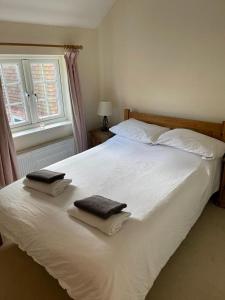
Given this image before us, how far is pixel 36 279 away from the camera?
66.5 inches

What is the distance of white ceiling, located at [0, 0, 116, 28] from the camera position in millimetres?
2428

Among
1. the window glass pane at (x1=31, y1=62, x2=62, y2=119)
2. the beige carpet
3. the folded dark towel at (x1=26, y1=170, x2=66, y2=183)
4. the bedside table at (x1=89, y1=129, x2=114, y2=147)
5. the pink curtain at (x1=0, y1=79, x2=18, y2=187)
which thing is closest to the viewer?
the beige carpet

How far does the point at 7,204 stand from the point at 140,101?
2374mm

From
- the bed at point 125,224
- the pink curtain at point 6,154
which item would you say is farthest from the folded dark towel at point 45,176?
the pink curtain at point 6,154

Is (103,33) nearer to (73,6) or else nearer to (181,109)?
(73,6)

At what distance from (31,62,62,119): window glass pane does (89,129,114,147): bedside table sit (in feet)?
2.03

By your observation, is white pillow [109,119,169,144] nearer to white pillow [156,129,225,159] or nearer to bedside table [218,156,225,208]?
white pillow [156,129,225,159]

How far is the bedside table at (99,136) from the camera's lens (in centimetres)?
345

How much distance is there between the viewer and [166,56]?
298 cm

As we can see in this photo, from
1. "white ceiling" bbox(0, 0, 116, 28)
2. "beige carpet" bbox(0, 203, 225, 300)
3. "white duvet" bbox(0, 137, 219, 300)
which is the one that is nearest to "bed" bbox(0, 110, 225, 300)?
"white duvet" bbox(0, 137, 219, 300)

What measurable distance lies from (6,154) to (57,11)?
1851mm

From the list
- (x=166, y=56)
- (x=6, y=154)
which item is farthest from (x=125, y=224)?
(x=166, y=56)

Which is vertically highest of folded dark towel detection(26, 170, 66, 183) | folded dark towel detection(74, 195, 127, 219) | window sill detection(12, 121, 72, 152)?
window sill detection(12, 121, 72, 152)

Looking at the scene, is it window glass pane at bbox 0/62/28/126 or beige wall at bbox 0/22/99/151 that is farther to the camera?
window glass pane at bbox 0/62/28/126
